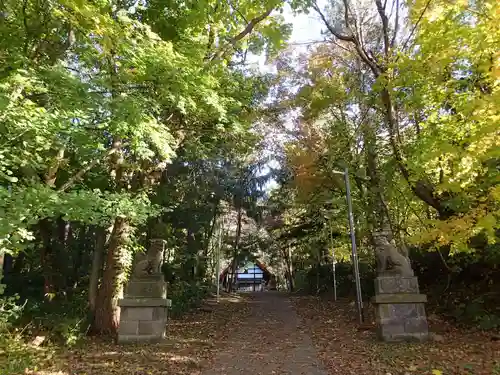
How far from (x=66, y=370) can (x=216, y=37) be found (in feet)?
27.0

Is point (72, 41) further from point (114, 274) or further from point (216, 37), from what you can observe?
point (114, 274)

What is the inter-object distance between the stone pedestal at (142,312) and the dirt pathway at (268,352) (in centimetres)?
167

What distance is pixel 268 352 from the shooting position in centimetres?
825

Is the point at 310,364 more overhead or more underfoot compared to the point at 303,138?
more underfoot

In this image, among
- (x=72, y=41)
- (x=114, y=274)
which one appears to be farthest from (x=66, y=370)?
(x=72, y=41)

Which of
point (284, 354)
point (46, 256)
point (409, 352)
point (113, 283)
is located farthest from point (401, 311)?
point (46, 256)

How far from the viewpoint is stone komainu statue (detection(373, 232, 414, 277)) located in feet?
29.8

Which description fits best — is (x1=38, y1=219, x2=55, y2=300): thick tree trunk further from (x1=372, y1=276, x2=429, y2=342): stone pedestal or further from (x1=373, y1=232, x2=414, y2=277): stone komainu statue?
(x1=373, y1=232, x2=414, y2=277): stone komainu statue

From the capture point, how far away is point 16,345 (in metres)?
7.14

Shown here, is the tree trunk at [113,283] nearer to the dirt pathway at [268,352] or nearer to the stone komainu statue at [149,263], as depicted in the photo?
the stone komainu statue at [149,263]

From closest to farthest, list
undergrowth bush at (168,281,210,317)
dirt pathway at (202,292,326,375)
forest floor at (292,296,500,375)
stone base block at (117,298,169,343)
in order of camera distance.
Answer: forest floor at (292,296,500,375) → dirt pathway at (202,292,326,375) → stone base block at (117,298,169,343) → undergrowth bush at (168,281,210,317)

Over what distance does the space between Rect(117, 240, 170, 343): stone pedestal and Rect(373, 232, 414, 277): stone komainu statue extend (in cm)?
512

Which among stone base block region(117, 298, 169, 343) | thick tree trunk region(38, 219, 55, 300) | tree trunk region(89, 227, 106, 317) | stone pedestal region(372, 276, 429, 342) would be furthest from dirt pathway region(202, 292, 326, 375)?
thick tree trunk region(38, 219, 55, 300)

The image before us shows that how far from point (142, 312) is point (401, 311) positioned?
587 cm
